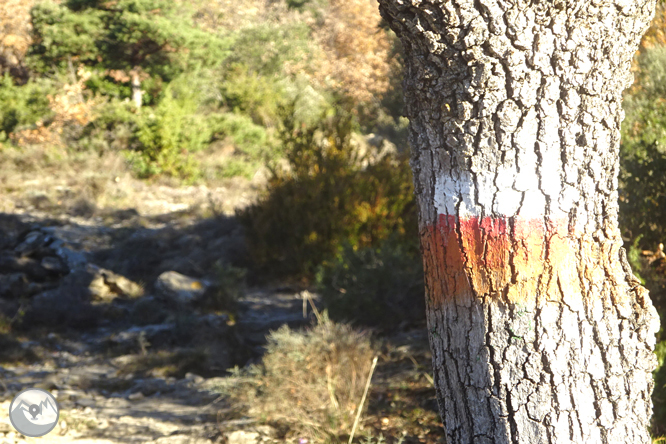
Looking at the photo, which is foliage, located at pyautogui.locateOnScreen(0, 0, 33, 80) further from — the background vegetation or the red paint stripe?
the red paint stripe

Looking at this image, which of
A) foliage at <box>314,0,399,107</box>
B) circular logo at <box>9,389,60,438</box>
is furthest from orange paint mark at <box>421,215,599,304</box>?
foliage at <box>314,0,399,107</box>

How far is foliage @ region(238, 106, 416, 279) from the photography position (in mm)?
6547

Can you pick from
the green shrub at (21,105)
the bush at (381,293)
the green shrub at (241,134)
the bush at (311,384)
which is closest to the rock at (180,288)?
the bush at (381,293)

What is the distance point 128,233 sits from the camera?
331 inches

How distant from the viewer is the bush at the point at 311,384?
3089 millimetres

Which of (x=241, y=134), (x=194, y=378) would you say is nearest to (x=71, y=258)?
(x=194, y=378)

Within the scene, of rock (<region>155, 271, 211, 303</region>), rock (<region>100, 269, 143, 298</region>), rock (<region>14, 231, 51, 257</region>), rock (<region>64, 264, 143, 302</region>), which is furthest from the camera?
rock (<region>14, 231, 51, 257</region>)

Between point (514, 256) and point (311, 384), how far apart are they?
80.3 inches

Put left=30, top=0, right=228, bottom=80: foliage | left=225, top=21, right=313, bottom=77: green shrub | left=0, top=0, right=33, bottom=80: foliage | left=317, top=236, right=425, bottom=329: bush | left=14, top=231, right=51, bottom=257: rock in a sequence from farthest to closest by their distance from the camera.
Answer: left=225, top=21, right=313, bottom=77: green shrub, left=0, top=0, right=33, bottom=80: foliage, left=30, top=0, right=228, bottom=80: foliage, left=14, top=231, right=51, bottom=257: rock, left=317, top=236, right=425, bottom=329: bush

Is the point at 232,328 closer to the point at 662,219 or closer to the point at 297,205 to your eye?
the point at 297,205

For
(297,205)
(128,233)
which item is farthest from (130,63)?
(297,205)

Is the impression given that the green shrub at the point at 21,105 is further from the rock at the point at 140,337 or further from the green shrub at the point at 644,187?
the green shrub at the point at 644,187

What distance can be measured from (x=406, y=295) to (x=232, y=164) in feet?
25.6

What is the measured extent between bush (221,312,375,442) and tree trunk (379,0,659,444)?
1.70 meters
